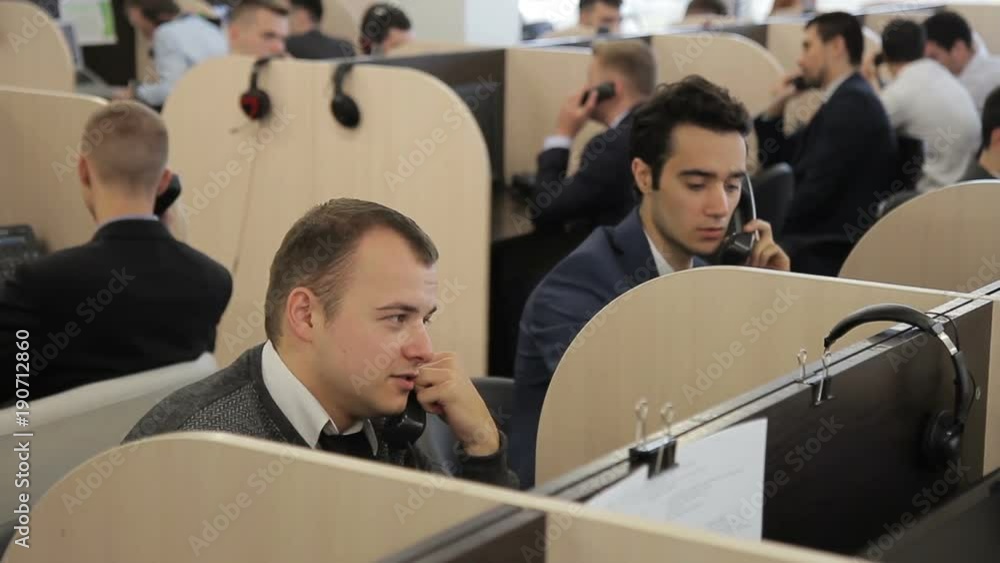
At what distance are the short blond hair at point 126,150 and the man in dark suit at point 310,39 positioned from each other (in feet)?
10.5

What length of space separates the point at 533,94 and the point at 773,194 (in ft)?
3.49

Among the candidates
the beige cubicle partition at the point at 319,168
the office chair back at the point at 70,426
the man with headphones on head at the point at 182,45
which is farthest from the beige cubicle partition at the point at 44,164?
the man with headphones on head at the point at 182,45

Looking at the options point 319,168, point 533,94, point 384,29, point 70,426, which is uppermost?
point 384,29

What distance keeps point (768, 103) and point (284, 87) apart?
1.92 m

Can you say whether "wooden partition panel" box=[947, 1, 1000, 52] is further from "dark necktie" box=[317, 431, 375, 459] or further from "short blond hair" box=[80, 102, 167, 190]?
"dark necktie" box=[317, 431, 375, 459]

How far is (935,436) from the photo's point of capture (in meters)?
1.49

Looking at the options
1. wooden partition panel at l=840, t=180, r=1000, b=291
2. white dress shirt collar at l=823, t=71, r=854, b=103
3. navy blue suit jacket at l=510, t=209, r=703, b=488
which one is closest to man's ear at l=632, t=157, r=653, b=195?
navy blue suit jacket at l=510, t=209, r=703, b=488

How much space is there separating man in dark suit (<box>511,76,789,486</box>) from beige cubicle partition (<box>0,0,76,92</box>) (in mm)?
2885

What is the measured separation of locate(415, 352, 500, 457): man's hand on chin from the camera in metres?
1.62

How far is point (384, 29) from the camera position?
5379 mm

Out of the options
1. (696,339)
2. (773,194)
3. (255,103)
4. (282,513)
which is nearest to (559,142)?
(773,194)

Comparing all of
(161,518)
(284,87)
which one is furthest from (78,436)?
(284,87)

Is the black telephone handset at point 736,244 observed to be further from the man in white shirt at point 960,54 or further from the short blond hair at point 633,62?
the man in white shirt at point 960,54

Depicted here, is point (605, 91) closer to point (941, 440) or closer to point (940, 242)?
point (940, 242)
